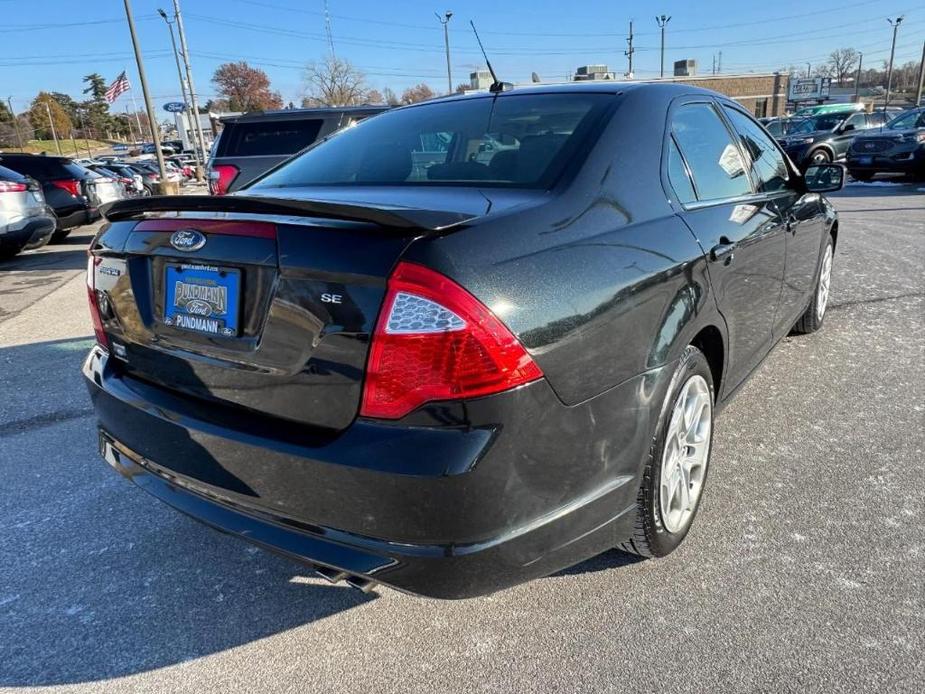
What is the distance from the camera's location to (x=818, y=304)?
4746 mm

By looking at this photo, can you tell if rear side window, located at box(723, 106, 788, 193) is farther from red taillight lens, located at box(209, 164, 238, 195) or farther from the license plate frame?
red taillight lens, located at box(209, 164, 238, 195)

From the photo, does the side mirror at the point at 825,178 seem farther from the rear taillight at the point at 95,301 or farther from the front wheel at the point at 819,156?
the front wheel at the point at 819,156

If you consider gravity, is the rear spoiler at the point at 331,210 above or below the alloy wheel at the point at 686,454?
above

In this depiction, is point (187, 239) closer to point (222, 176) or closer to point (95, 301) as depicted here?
point (95, 301)

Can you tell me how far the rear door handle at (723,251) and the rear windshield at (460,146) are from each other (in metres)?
0.65

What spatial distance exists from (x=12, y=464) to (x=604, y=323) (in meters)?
3.03

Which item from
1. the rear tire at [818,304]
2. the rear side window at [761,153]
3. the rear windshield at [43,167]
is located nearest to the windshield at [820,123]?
the rear tire at [818,304]

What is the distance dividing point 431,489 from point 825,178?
355 cm

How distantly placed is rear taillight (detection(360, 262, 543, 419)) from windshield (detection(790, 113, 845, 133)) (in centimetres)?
2190

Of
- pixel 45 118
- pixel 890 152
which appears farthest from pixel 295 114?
pixel 45 118

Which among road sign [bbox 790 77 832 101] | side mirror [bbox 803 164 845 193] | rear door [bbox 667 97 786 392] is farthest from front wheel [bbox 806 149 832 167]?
road sign [bbox 790 77 832 101]

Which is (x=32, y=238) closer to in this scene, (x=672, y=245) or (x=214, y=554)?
Answer: (x=214, y=554)

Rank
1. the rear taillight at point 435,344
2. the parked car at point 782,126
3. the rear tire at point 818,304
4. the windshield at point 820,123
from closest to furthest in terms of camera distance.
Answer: the rear taillight at point 435,344, the rear tire at point 818,304, the windshield at point 820,123, the parked car at point 782,126

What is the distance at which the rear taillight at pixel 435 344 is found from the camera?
1536 mm
